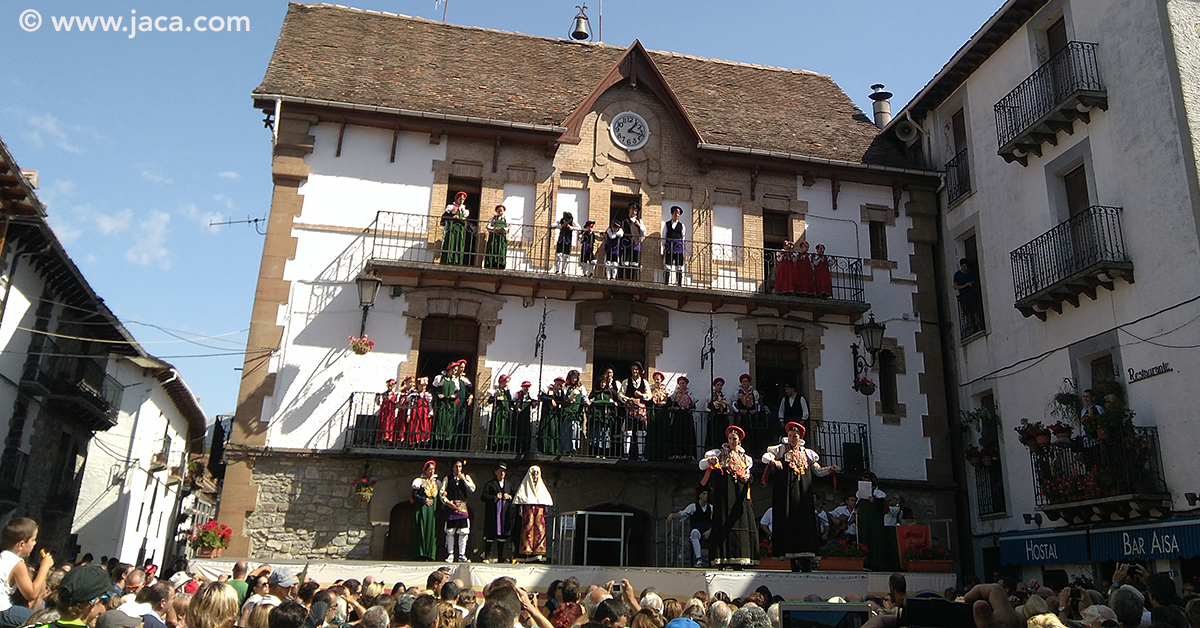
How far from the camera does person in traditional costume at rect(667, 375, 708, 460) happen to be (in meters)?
16.2

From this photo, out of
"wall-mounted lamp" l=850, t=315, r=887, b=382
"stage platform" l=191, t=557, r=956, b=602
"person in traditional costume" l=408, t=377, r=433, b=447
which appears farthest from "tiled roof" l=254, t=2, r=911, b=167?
"stage platform" l=191, t=557, r=956, b=602

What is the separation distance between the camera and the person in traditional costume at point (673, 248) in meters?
17.3

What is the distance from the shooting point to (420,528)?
46.4 ft

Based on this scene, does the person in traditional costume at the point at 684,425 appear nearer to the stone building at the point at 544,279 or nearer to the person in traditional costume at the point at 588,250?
the stone building at the point at 544,279

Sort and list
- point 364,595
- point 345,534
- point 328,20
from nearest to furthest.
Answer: point 364,595 → point 345,534 → point 328,20

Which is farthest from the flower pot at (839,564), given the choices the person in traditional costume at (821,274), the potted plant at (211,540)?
the potted plant at (211,540)

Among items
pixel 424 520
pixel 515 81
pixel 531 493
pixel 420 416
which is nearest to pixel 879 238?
pixel 515 81

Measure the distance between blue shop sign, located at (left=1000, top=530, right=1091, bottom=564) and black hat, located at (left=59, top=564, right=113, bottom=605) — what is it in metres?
13.5

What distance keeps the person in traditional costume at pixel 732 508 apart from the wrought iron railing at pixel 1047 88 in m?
7.94

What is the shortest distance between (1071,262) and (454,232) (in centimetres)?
1026

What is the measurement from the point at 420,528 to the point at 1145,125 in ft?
40.7

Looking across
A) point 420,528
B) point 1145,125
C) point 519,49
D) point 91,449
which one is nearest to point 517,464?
point 420,528

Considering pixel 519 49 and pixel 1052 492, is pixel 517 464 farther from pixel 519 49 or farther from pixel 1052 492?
pixel 519 49

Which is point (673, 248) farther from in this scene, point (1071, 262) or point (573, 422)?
point (1071, 262)
